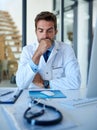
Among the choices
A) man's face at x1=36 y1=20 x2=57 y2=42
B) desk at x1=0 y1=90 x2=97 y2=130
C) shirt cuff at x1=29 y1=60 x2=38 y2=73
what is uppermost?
man's face at x1=36 y1=20 x2=57 y2=42

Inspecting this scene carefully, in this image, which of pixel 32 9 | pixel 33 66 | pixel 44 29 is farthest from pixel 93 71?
pixel 32 9

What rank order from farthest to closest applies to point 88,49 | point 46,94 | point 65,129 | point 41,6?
point 41,6 < point 88,49 < point 46,94 < point 65,129

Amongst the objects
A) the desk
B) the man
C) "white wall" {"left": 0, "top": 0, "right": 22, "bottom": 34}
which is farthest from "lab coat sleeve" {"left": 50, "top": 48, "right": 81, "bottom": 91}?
"white wall" {"left": 0, "top": 0, "right": 22, "bottom": 34}

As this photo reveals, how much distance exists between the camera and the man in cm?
144

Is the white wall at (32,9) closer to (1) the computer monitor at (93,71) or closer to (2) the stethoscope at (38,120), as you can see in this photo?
(1) the computer monitor at (93,71)

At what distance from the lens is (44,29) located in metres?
1.65

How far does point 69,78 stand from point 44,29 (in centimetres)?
41

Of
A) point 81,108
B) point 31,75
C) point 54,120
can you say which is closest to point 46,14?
point 31,75

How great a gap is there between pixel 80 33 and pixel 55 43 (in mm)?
2152

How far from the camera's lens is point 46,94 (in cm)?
99

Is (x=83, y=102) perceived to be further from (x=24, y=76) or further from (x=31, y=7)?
(x=31, y=7)

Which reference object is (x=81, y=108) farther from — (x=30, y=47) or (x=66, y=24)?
(x=66, y=24)

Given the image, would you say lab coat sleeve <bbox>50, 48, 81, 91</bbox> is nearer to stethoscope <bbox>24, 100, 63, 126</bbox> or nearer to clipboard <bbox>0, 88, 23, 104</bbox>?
clipboard <bbox>0, 88, 23, 104</bbox>

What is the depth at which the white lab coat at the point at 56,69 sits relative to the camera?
1438 millimetres
